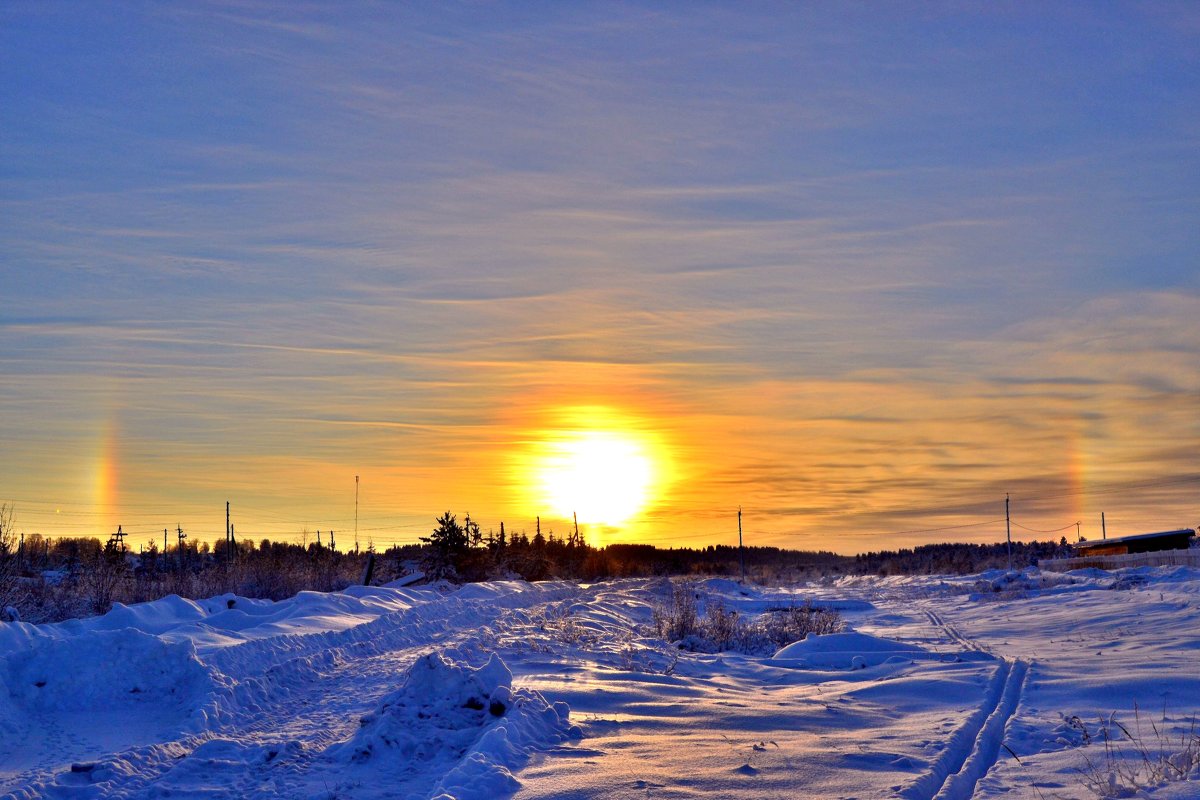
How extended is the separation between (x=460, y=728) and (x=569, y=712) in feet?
4.30

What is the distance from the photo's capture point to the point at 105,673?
12633 millimetres

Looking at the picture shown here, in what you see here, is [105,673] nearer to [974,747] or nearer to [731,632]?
[974,747]

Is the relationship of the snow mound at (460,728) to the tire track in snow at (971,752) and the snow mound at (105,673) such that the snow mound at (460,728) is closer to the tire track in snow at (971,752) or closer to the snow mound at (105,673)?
the snow mound at (105,673)

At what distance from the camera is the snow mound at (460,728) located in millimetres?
8188

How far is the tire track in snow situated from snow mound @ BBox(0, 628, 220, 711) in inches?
308

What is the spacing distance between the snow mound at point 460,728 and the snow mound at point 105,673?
9.72 ft

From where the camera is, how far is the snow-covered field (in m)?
8.02

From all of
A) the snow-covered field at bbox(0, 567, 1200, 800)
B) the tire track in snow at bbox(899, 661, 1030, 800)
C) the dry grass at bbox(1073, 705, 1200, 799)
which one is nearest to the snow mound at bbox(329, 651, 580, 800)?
the snow-covered field at bbox(0, 567, 1200, 800)

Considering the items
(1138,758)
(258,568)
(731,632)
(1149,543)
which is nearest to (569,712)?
(1138,758)

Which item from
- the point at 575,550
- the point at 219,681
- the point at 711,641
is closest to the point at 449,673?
the point at 219,681

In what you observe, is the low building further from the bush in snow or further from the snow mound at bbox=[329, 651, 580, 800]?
the snow mound at bbox=[329, 651, 580, 800]

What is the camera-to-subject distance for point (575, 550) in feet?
217

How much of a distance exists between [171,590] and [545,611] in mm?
9744

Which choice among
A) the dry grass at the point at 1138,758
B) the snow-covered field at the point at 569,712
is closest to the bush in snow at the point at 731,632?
the snow-covered field at the point at 569,712
